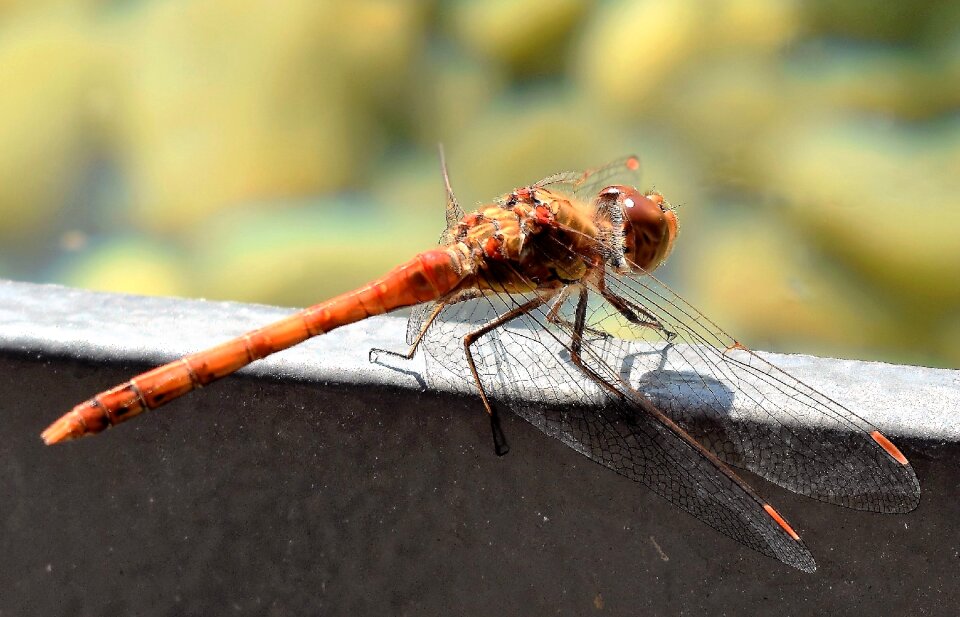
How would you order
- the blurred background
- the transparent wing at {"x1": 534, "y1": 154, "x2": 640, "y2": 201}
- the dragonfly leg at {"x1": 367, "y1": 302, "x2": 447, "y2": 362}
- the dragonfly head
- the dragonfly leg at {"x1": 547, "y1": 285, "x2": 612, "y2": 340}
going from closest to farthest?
1. the dragonfly leg at {"x1": 367, "y1": 302, "x2": 447, "y2": 362}
2. the dragonfly leg at {"x1": 547, "y1": 285, "x2": 612, "y2": 340}
3. the dragonfly head
4. the transparent wing at {"x1": 534, "y1": 154, "x2": 640, "y2": 201}
5. the blurred background

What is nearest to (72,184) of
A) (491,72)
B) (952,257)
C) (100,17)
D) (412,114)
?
(100,17)

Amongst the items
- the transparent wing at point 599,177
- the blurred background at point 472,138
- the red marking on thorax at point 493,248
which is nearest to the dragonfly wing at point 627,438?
the red marking on thorax at point 493,248

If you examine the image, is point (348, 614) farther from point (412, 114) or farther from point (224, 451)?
point (412, 114)

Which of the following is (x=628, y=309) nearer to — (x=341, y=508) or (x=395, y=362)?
(x=395, y=362)

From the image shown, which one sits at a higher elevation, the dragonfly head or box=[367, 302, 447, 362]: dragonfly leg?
the dragonfly head

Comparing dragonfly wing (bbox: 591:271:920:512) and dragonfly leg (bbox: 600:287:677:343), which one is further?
dragonfly leg (bbox: 600:287:677:343)

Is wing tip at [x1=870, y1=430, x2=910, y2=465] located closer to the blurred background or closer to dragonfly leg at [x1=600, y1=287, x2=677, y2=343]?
dragonfly leg at [x1=600, y1=287, x2=677, y2=343]

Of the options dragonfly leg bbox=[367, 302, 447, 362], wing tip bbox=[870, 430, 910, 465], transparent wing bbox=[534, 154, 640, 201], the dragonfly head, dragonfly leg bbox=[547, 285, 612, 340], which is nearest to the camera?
wing tip bbox=[870, 430, 910, 465]

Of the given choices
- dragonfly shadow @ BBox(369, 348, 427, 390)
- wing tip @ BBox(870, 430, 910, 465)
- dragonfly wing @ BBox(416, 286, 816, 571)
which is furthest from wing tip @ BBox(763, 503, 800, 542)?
dragonfly shadow @ BBox(369, 348, 427, 390)
